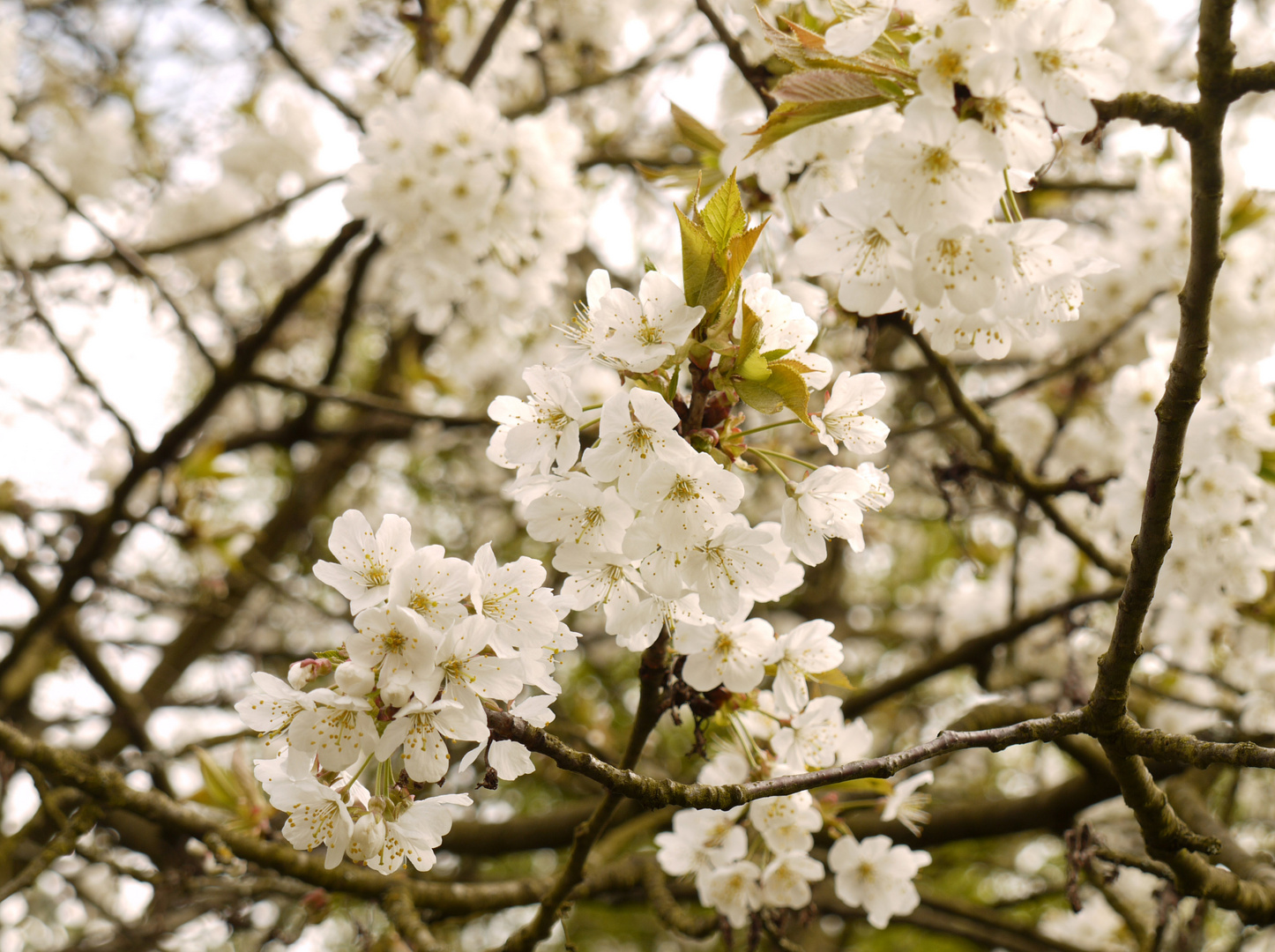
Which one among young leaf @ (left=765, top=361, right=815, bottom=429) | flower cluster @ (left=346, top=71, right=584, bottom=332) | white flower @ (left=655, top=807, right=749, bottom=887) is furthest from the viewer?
flower cluster @ (left=346, top=71, right=584, bottom=332)

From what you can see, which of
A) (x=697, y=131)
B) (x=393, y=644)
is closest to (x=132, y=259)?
(x=697, y=131)

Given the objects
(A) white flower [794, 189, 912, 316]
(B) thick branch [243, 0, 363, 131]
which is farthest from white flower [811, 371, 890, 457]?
(B) thick branch [243, 0, 363, 131]

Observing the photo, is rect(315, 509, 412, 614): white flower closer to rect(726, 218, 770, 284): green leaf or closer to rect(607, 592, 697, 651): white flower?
rect(607, 592, 697, 651): white flower

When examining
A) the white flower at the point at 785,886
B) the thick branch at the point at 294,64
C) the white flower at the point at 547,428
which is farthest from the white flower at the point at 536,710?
the thick branch at the point at 294,64

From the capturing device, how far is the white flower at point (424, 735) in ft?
3.60

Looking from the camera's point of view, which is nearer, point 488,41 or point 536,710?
point 536,710

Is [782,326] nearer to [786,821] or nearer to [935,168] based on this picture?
[935,168]

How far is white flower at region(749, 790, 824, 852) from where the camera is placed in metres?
1.71

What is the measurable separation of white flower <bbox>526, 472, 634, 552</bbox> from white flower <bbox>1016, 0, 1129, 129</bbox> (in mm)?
805

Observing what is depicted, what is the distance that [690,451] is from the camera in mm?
1158

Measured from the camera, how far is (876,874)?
78.0 inches

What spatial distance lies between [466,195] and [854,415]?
1994 mm

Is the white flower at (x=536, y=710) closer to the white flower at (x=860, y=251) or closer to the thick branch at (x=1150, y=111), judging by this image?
the white flower at (x=860, y=251)

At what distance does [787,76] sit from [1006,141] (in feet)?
Result: 1.05
